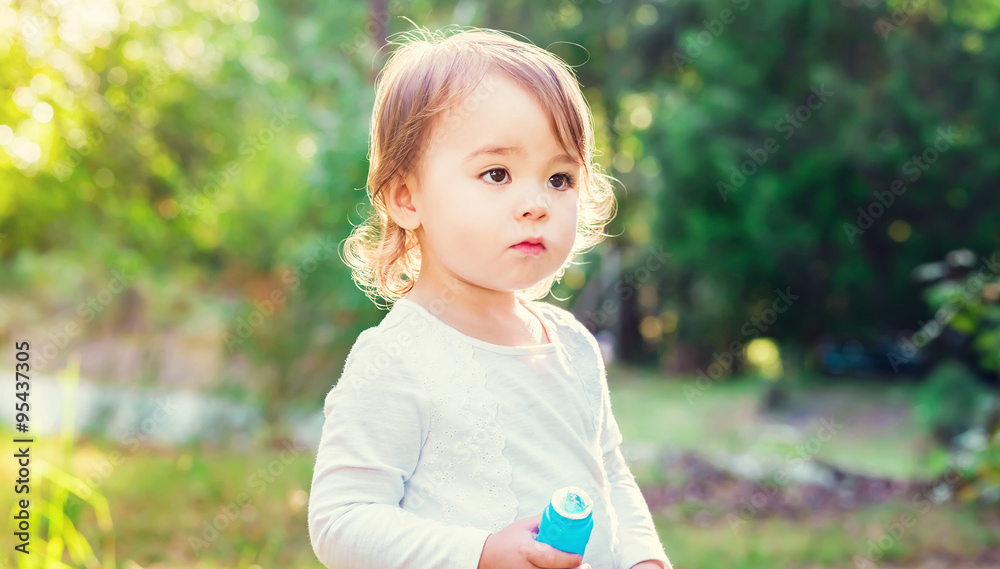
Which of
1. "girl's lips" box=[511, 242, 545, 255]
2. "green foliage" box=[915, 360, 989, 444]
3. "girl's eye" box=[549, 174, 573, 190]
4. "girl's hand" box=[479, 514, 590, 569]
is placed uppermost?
"girl's eye" box=[549, 174, 573, 190]

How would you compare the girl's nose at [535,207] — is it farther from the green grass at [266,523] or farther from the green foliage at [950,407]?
the green foliage at [950,407]

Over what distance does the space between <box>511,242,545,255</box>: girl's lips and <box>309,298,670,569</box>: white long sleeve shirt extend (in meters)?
0.15

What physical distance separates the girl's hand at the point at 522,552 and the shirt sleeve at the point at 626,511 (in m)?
0.27

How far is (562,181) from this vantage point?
1.27 m

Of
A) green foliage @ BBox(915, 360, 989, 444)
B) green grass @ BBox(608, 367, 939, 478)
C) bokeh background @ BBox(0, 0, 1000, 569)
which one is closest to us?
bokeh background @ BBox(0, 0, 1000, 569)

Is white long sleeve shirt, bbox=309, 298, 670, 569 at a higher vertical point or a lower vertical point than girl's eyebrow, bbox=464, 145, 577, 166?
lower

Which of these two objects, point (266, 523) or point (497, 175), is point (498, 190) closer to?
point (497, 175)

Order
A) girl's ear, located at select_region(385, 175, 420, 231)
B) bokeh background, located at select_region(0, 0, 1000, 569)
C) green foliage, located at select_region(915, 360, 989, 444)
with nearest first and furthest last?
girl's ear, located at select_region(385, 175, 420, 231) → bokeh background, located at select_region(0, 0, 1000, 569) → green foliage, located at select_region(915, 360, 989, 444)

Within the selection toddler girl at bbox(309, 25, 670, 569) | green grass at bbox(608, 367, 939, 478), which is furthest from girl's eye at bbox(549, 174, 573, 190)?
green grass at bbox(608, 367, 939, 478)

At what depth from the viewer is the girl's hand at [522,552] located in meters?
1.05

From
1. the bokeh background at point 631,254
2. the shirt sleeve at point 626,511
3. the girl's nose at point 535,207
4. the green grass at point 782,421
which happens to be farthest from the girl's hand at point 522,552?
the green grass at point 782,421

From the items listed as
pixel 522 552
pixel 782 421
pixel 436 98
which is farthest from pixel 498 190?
pixel 782 421

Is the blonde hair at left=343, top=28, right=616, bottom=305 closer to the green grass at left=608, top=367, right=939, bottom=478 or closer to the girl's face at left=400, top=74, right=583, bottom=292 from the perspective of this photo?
the girl's face at left=400, top=74, right=583, bottom=292

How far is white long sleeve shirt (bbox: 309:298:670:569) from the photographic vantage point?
1.10 metres
